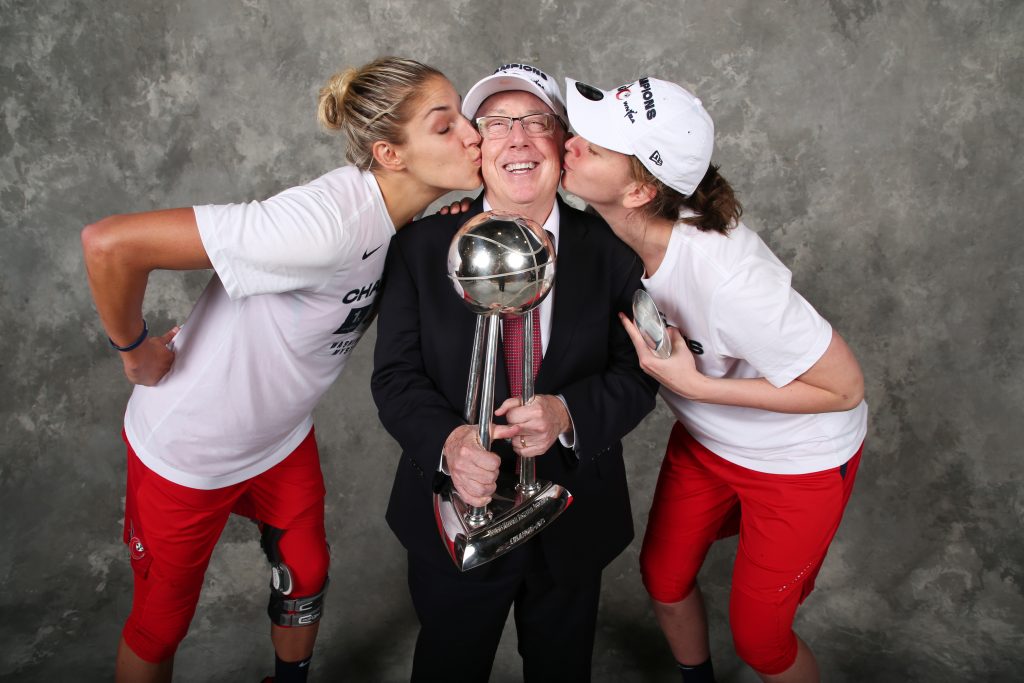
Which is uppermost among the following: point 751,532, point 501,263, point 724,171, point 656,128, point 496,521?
point 656,128

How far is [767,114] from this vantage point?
3668 millimetres

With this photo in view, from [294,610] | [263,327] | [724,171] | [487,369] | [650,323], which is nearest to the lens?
[487,369]

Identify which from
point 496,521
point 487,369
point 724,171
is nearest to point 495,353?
point 487,369

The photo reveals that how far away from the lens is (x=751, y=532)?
9.00 ft

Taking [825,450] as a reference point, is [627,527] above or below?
below

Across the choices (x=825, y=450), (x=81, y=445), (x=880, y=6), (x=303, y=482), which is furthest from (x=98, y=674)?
(x=880, y=6)

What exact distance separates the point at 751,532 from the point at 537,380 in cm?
97

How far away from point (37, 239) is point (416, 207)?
87.7 inches

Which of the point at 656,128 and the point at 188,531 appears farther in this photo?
the point at 188,531

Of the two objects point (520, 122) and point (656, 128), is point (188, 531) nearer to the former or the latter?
point (520, 122)

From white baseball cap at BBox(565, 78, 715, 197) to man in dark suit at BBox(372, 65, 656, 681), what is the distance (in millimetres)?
139

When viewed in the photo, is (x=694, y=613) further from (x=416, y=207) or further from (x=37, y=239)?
(x=37, y=239)

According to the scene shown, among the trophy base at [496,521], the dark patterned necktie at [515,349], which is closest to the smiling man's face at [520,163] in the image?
the dark patterned necktie at [515,349]

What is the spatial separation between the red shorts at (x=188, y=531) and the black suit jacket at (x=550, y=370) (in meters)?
0.62
